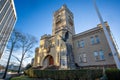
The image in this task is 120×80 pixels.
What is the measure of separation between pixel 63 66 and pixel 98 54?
7360 millimetres

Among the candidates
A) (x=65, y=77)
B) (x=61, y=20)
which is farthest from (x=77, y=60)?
(x=61, y=20)

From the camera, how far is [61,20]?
2461cm

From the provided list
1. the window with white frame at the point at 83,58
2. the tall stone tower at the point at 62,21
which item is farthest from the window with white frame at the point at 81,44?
the tall stone tower at the point at 62,21

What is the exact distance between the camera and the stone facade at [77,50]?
1588 centimetres

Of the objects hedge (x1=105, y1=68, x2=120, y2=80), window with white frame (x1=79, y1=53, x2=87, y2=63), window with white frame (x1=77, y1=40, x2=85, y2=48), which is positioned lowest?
hedge (x1=105, y1=68, x2=120, y2=80)

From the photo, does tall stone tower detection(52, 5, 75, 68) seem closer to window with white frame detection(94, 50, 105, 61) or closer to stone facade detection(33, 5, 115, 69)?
Answer: stone facade detection(33, 5, 115, 69)

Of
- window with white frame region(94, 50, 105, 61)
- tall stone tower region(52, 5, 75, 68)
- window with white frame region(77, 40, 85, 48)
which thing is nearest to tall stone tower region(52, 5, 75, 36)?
tall stone tower region(52, 5, 75, 68)

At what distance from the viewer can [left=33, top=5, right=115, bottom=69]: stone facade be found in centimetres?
1588

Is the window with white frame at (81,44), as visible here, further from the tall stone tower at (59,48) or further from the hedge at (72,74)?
the hedge at (72,74)

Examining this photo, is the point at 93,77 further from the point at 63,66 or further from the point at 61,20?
the point at 61,20

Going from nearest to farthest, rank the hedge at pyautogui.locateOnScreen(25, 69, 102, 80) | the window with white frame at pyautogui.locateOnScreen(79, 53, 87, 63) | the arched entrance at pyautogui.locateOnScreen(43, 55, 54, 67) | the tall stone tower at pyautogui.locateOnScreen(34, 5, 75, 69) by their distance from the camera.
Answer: the hedge at pyautogui.locateOnScreen(25, 69, 102, 80), the tall stone tower at pyautogui.locateOnScreen(34, 5, 75, 69), the window with white frame at pyautogui.locateOnScreen(79, 53, 87, 63), the arched entrance at pyautogui.locateOnScreen(43, 55, 54, 67)

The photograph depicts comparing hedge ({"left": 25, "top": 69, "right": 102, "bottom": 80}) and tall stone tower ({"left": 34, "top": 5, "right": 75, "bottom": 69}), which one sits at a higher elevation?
tall stone tower ({"left": 34, "top": 5, "right": 75, "bottom": 69})

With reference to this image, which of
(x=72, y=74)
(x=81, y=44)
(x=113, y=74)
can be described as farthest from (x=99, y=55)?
(x=72, y=74)

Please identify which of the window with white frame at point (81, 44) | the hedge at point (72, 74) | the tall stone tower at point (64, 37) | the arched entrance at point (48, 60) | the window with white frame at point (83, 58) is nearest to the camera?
the hedge at point (72, 74)
